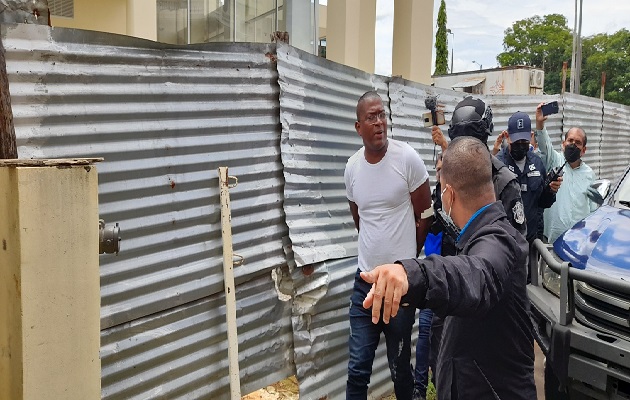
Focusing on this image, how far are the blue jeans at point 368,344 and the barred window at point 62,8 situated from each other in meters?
7.89

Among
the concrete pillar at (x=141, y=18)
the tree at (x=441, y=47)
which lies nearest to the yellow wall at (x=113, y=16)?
the concrete pillar at (x=141, y=18)

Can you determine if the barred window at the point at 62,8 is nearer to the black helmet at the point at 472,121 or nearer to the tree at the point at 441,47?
the black helmet at the point at 472,121

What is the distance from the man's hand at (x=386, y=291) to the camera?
1630mm

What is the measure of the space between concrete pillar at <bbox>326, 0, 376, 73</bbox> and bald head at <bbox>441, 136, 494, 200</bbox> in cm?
915

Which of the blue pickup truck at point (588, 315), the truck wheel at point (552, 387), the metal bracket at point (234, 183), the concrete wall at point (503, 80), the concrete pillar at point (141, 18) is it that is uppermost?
the concrete wall at point (503, 80)

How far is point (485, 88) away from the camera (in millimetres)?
21781

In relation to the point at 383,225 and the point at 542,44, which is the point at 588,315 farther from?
the point at 542,44

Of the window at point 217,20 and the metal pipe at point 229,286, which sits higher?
the window at point 217,20

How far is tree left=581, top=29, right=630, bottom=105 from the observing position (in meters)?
43.1

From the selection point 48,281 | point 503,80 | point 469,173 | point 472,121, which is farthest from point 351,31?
point 503,80

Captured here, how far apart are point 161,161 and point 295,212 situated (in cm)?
111

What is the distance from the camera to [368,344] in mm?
3574

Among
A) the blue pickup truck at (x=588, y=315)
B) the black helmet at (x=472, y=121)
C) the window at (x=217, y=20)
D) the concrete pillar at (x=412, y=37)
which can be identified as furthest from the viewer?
the concrete pillar at (x=412, y=37)

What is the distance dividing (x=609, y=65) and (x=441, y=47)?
14135 millimetres
